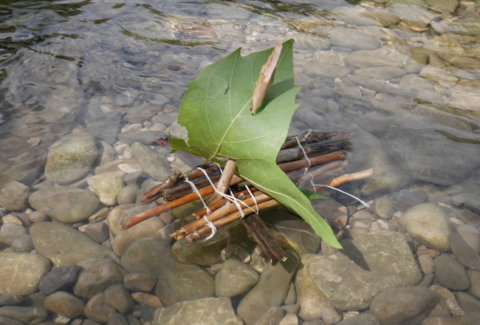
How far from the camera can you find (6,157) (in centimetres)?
252

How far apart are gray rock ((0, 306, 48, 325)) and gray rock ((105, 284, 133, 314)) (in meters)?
0.24

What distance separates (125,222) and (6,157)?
1.02m

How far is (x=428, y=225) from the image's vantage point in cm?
218

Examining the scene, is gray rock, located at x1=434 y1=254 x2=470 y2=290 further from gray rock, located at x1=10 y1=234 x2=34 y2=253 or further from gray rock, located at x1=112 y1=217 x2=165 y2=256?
gray rock, located at x1=10 y1=234 x2=34 y2=253

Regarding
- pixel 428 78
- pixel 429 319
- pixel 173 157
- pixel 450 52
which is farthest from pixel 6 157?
pixel 450 52

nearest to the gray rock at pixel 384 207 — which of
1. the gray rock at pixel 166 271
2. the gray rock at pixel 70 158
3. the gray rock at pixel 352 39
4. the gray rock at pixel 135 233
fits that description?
the gray rock at pixel 166 271

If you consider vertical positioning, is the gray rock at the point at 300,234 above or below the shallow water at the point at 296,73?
below

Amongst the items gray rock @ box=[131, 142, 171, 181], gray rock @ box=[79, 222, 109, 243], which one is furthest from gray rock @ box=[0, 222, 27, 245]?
gray rock @ box=[131, 142, 171, 181]

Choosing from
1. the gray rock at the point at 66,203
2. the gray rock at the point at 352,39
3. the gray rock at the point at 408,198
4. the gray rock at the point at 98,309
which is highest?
the gray rock at the point at 352,39

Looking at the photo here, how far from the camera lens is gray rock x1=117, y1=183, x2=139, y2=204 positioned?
2.23 m

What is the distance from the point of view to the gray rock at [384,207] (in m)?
2.27

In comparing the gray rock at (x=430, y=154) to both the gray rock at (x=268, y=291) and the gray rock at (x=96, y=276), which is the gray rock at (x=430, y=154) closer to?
the gray rock at (x=268, y=291)

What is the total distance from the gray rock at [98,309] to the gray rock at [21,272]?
25cm

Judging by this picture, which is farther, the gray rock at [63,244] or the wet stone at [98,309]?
the gray rock at [63,244]
